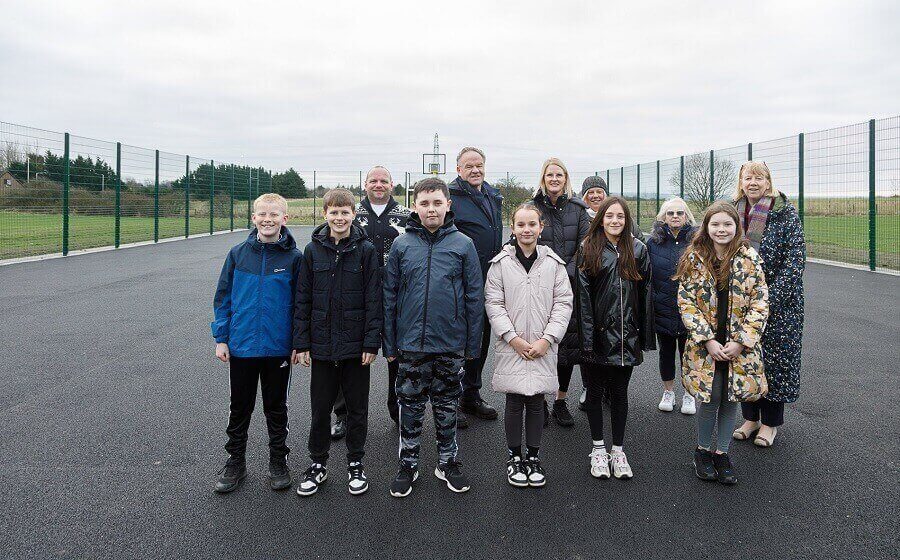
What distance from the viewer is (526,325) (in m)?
3.41

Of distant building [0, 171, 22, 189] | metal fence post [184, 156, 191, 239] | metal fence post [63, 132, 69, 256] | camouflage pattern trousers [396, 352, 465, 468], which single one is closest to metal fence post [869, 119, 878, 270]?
camouflage pattern trousers [396, 352, 465, 468]

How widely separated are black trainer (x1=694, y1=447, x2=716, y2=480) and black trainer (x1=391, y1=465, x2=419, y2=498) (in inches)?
62.8

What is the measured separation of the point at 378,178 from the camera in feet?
13.2

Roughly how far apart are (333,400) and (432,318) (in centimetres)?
74

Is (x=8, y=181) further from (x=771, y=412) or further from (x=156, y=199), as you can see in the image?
(x=771, y=412)

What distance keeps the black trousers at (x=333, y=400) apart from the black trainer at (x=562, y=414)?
1526mm

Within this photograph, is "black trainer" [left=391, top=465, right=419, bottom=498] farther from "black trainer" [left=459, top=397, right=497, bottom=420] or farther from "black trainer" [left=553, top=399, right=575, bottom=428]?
"black trainer" [left=553, top=399, right=575, bottom=428]

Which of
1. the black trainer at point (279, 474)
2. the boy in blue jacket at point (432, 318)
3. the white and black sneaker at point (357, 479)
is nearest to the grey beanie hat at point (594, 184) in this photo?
the boy in blue jacket at point (432, 318)

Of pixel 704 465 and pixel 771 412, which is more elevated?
pixel 771 412

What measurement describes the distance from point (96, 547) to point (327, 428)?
1176 millimetres

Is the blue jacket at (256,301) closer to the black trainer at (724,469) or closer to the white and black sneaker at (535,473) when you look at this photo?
the white and black sneaker at (535,473)

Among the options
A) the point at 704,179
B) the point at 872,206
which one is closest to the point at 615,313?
the point at 872,206

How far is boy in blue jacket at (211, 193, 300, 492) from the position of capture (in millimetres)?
3199

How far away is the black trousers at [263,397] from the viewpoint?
127 inches
